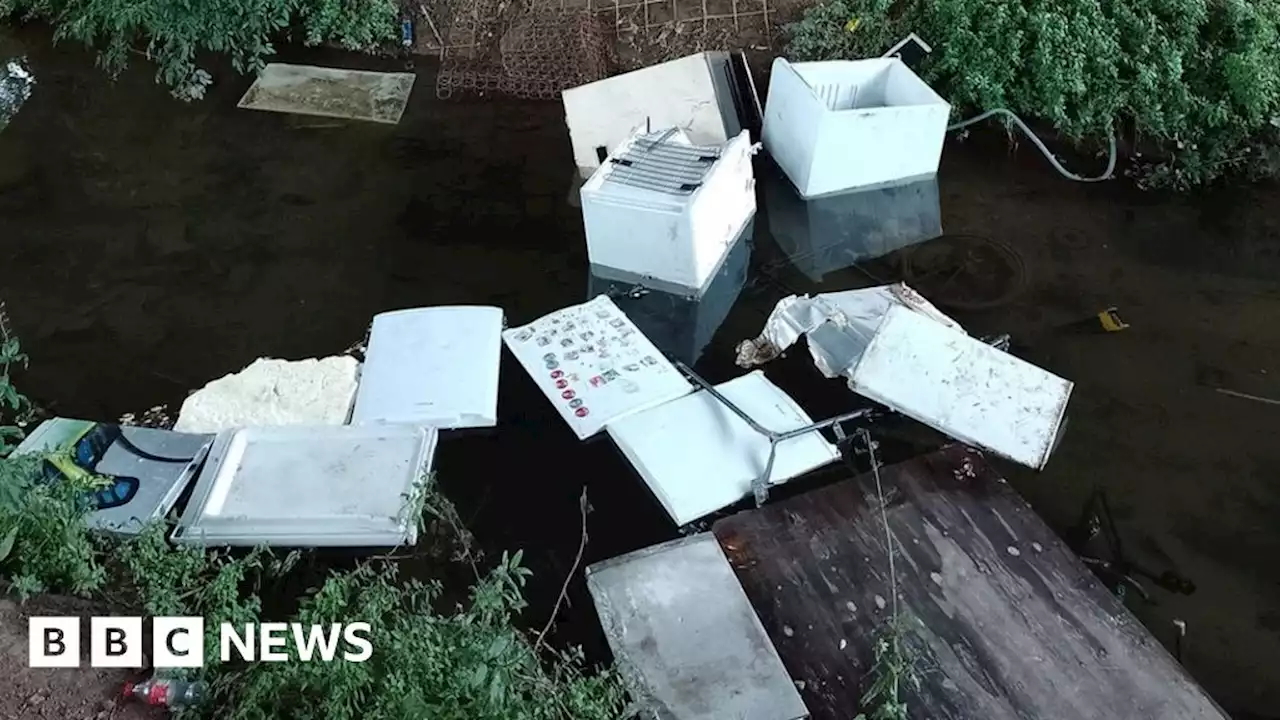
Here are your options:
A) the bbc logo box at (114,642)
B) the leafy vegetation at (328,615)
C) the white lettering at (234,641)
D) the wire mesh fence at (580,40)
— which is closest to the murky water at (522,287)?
the wire mesh fence at (580,40)

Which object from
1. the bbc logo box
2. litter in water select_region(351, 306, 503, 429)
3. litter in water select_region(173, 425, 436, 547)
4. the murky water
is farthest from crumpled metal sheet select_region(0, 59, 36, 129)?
the bbc logo box

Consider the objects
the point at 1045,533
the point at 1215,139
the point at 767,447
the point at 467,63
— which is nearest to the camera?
the point at 1045,533

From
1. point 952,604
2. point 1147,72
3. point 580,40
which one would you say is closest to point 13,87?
point 580,40

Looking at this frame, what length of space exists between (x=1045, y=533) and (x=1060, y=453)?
385 millimetres

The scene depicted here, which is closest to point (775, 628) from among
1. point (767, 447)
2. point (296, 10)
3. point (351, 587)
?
point (767, 447)

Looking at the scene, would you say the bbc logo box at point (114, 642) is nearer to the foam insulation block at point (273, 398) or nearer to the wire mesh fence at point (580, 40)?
the foam insulation block at point (273, 398)

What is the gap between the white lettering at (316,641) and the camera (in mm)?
2457

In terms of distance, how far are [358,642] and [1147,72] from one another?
3.87 m

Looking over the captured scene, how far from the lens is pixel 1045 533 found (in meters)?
3.06

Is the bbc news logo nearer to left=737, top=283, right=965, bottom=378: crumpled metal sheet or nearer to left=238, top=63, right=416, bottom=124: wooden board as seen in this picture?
left=737, top=283, right=965, bottom=378: crumpled metal sheet

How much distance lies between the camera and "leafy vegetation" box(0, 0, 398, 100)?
16.4 ft

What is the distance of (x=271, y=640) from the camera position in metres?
2.60

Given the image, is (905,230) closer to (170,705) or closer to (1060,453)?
(1060,453)

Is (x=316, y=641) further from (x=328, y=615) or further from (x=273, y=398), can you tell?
(x=273, y=398)
